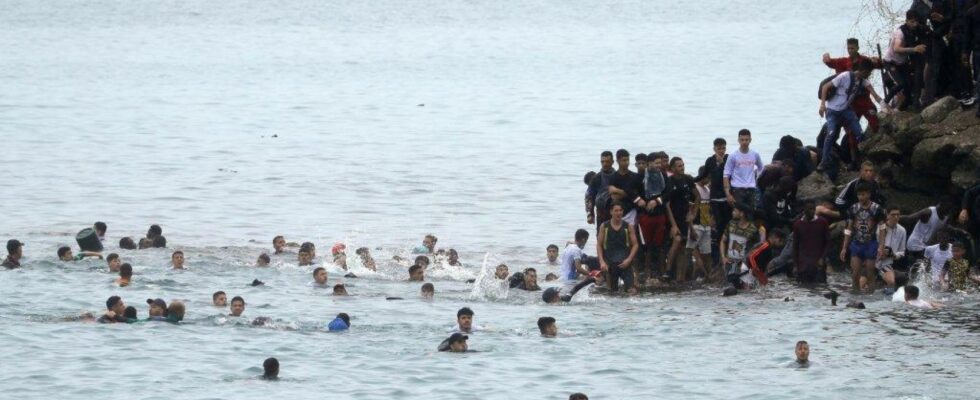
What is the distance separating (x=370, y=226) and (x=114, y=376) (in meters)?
16.1

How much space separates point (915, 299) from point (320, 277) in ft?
32.7

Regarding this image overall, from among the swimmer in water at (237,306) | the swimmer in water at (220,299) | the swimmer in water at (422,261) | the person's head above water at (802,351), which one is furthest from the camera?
the swimmer in water at (422,261)

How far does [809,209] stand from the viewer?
24172 mm

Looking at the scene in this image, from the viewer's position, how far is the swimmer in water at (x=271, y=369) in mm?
21922

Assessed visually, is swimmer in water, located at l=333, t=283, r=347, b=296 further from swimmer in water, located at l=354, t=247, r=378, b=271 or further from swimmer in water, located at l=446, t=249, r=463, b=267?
swimmer in water, located at l=446, t=249, r=463, b=267

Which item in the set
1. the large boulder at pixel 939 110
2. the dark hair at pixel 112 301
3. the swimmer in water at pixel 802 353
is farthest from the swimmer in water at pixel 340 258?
the swimmer in water at pixel 802 353

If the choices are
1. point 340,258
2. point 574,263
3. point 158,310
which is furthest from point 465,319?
point 340,258

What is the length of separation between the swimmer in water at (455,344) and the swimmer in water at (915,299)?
6170 millimetres

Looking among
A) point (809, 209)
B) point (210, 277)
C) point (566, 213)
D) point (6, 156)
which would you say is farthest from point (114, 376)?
point (6, 156)

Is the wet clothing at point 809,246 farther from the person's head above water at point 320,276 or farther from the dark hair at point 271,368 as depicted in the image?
the person's head above water at point 320,276

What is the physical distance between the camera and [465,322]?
24.0 metres

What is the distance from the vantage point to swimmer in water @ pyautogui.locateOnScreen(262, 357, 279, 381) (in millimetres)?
21922

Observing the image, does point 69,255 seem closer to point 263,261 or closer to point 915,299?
point 263,261

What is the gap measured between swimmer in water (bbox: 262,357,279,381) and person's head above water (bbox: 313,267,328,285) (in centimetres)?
632
